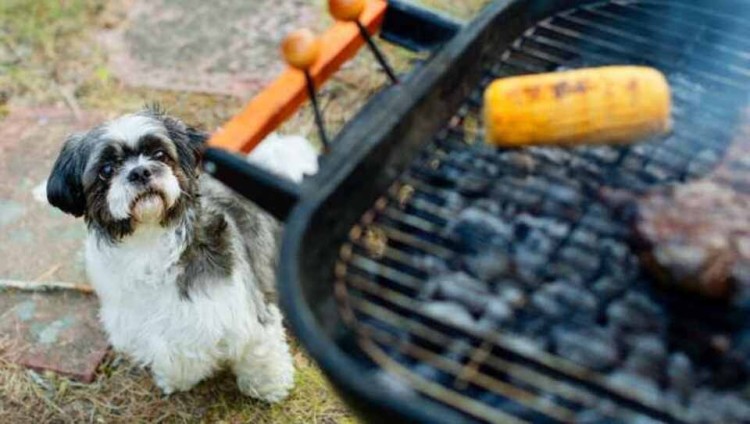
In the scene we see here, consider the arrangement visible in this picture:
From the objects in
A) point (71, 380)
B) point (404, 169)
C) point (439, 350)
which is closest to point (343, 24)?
point (404, 169)

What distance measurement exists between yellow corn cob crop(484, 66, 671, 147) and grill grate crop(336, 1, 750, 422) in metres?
0.10

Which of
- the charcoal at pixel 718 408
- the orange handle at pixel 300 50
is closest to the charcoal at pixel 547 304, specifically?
the charcoal at pixel 718 408

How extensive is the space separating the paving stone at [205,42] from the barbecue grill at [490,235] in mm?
2515

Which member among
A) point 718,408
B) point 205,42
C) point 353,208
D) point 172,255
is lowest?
point 205,42

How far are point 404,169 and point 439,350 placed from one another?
43cm

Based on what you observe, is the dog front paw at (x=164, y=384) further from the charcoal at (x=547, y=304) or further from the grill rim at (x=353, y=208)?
the charcoal at (x=547, y=304)

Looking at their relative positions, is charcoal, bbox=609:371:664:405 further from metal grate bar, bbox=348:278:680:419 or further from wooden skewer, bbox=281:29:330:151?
wooden skewer, bbox=281:29:330:151

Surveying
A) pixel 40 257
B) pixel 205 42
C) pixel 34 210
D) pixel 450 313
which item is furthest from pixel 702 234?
pixel 205 42

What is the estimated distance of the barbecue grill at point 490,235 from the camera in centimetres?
161

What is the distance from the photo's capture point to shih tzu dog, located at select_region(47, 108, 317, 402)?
2725 mm

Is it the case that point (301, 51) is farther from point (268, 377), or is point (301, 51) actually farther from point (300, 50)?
point (268, 377)

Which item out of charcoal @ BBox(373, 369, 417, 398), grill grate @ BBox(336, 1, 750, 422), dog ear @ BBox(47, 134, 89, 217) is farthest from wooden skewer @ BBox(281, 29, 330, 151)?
dog ear @ BBox(47, 134, 89, 217)

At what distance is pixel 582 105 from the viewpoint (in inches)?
74.1

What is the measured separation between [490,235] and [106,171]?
1.36m
